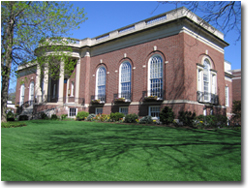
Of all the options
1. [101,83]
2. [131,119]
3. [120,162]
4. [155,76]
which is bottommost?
[120,162]

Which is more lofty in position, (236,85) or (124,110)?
(236,85)

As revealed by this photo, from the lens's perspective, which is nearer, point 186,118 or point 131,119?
point 186,118

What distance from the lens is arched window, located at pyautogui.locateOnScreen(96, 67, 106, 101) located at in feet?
81.0

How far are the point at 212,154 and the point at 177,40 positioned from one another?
13.8 meters

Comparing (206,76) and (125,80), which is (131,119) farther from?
(206,76)

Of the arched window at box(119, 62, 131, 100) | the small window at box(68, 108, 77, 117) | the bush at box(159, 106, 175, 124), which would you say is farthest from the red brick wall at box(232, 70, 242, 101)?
the small window at box(68, 108, 77, 117)

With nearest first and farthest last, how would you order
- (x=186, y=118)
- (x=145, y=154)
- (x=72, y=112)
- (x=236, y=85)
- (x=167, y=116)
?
(x=145, y=154) < (x=186, y=118) < (x=167, y=116) < (x=72, y=112) < (x=236, y=85)

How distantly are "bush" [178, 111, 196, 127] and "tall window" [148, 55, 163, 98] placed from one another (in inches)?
128

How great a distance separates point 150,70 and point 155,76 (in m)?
0.89

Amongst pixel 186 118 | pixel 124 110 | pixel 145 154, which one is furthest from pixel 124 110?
pixel 145 154

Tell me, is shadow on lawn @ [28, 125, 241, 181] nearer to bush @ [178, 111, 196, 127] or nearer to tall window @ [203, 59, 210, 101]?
bush @ [178, 111, 196, 127]

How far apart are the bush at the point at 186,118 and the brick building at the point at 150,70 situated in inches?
35.5

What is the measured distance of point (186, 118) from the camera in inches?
639

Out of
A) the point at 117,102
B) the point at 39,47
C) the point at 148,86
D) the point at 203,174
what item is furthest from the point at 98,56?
the point at 203,174
